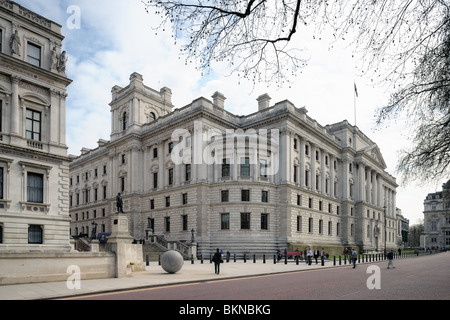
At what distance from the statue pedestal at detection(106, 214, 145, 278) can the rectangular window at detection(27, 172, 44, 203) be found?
10768 mm

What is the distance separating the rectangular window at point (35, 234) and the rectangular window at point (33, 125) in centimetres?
695

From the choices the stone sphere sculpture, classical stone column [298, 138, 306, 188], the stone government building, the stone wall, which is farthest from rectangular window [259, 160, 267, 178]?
the stone wall

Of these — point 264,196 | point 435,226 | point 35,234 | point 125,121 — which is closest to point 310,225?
point 264,196

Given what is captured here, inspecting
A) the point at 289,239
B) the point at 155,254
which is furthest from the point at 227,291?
the point at 289,239

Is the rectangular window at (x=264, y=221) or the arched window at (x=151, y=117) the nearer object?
the rectangular window at (x=264, y=221)

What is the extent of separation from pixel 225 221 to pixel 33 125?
26.1 m

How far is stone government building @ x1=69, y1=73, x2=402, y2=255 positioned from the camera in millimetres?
47625

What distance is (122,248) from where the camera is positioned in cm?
1931

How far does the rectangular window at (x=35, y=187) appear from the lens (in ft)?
92.3

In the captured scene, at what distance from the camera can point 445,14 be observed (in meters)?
8.60

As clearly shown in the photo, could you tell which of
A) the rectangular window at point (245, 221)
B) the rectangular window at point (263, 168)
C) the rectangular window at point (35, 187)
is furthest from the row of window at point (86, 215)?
the rectangular window at point (35, 187)

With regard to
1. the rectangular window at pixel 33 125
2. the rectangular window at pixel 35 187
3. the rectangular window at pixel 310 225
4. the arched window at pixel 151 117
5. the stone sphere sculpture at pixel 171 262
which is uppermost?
the arched window at pixel 151 117

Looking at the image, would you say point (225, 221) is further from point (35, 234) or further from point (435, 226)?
point (435, 226)

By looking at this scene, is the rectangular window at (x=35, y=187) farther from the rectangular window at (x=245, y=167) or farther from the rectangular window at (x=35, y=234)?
the rectangular window at (x=245, y=167)
